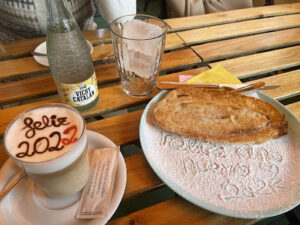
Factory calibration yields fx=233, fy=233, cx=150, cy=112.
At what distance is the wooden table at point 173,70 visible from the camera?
0.41m

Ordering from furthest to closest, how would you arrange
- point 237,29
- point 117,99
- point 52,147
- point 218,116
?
point 237,29 < point 117,99 < point 218,116 < point 52,147

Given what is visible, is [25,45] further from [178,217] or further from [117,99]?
[178,217]

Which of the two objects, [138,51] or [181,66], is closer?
[138,51]

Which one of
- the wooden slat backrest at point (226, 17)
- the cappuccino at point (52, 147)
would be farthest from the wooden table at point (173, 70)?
the cappuccino at point (52, 147)

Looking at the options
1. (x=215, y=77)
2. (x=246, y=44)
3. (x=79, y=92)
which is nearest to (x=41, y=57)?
(x=79, y=92)

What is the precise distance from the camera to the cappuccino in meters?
0.34

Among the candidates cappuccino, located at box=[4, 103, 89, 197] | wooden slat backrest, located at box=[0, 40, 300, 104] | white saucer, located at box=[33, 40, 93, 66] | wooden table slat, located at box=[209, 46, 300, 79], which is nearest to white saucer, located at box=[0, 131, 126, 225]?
cappuccino, located at box=[4, 103, 89, 197]

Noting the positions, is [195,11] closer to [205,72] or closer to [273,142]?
[205,72]

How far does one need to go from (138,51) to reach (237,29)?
501 millimetres

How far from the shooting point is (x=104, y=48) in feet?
2.50

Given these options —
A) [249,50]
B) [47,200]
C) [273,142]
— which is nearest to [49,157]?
[47,200]

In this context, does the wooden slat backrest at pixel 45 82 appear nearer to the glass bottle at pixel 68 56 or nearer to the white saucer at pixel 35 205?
the glass bottle at pixel 68 56

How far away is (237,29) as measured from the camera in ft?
2.85

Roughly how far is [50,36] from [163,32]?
27 centimetres
